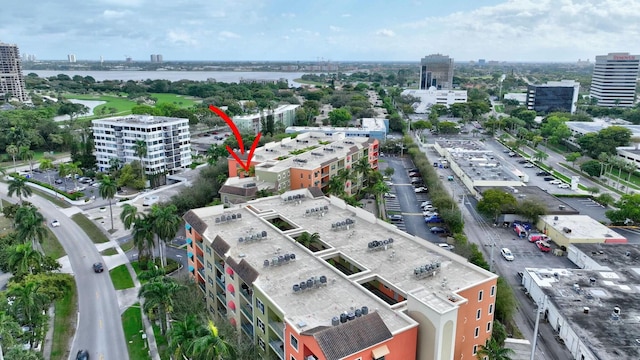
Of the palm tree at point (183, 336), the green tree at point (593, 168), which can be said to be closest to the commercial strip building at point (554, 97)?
the green tree at point (593, 168)

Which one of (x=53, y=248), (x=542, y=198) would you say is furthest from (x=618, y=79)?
(x=53, y=248)

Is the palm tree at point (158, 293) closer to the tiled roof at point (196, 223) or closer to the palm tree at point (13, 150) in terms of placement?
the tiled roof at point (196, 223)

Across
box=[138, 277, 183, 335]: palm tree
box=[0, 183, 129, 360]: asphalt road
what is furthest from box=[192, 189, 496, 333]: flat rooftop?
box=[0, 183, 129, 360]: asphalt road

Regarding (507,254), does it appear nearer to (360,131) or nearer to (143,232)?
(143,232)

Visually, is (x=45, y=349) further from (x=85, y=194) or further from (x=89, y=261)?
(x=85, y=194)

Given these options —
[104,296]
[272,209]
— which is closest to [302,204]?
[272,209]

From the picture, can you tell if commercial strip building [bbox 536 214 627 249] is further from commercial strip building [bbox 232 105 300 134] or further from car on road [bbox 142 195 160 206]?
commercial strip building [bbox 232 105 300 134]

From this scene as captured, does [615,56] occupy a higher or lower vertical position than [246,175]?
higher
